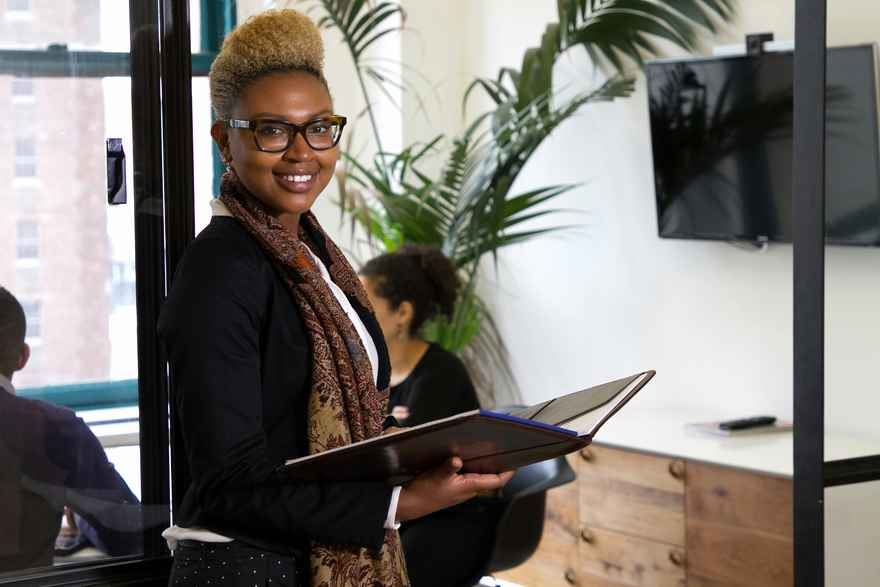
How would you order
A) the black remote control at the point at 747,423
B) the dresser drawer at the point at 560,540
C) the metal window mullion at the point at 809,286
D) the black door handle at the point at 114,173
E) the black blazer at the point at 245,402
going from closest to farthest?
the black blazer at the point at 245,402 → the black door handle at the point at 114,173 → the metal window mullion at the point at 809,286 → the black remote control at the point at 747,423 → the dresser drawer at the point at 560,540

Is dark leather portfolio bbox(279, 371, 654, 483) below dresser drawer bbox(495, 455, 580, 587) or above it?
above

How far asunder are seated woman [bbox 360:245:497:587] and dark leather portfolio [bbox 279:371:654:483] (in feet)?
4.74

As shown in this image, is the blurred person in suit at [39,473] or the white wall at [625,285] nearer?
the blurred person in suit at [39,473]

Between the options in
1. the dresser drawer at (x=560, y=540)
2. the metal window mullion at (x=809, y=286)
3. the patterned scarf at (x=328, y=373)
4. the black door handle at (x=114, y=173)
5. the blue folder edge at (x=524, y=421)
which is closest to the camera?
the blue folder edge at (x=524, y=421)

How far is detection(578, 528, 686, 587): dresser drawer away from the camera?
379 cm

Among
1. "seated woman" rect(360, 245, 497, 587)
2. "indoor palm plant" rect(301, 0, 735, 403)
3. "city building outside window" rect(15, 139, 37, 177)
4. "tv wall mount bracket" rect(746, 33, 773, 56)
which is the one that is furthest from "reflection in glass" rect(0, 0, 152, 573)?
"tv wall mount bracket" rect(746, 33, 773, 56)

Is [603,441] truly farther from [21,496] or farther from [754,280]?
[21,496]

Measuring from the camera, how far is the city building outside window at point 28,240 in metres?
1.66

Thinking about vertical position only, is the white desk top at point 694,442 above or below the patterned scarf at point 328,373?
below

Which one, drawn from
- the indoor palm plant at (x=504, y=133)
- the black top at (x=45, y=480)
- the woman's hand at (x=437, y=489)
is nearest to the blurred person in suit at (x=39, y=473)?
the black top at (x=45, y=480)

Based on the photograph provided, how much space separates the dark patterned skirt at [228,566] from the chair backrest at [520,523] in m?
1.83

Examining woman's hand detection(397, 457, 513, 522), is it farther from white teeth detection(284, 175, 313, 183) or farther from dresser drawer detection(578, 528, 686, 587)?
dresser drawer detection(578, 528, 686, 587)

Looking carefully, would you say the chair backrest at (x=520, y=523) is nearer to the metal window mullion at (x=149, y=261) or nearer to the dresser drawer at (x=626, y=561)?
the dresser drawer at (x=626, y=561)

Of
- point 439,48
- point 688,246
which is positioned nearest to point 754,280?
point 688,246
